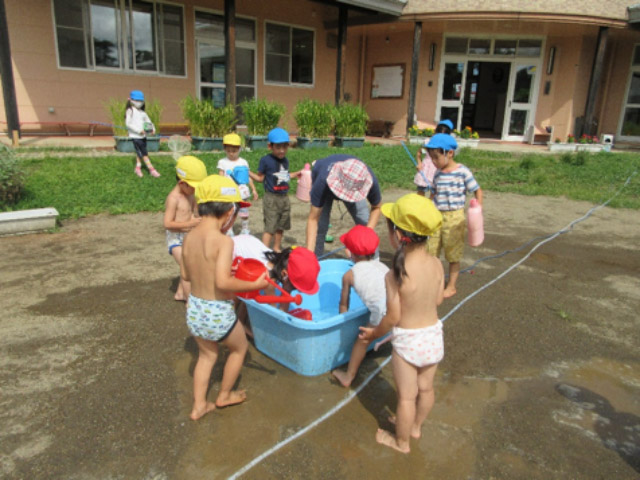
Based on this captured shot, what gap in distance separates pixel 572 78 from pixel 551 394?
15135 millimetres

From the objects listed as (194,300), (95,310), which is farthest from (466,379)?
(95,310)

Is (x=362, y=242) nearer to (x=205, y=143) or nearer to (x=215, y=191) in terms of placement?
(x=215, y=191)

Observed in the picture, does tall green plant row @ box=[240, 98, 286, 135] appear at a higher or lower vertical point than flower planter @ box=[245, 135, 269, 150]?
higher

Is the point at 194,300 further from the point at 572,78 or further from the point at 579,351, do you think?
the point at 572,78

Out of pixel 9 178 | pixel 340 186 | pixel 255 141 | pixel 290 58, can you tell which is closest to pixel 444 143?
pixel 340 186

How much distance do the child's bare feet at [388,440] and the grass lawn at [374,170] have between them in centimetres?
558

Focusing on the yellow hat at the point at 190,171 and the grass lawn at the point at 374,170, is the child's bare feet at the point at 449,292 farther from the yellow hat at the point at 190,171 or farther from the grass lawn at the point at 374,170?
the grass lawn at the point at 374,170

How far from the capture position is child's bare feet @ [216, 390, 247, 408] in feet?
8.70

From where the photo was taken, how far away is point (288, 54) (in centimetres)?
1492

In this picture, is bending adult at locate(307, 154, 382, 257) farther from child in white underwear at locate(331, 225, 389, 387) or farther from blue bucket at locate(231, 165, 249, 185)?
blue bucket at locate(231, 165, 249, 185)

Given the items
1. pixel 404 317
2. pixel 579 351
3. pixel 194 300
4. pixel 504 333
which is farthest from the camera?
pixel 504 333

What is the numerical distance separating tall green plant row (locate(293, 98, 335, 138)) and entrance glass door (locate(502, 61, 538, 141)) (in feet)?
23.1

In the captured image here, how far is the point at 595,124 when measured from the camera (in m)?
15.8

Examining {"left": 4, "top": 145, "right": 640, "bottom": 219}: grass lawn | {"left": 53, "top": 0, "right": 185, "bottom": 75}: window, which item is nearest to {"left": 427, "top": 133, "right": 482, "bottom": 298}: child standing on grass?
{"left": 4, "top": 145, "right": 640, "bottom": 219}: grass lawn
